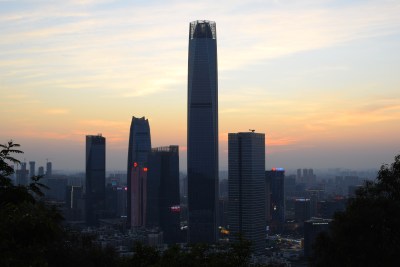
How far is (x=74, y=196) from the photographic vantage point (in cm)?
18212

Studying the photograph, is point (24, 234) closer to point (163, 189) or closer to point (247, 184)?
point (247, 184)

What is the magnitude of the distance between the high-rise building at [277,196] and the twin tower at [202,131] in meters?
21.4

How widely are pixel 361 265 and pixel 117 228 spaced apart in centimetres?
13147

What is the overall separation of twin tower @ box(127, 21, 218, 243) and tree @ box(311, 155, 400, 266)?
11486 centimetres

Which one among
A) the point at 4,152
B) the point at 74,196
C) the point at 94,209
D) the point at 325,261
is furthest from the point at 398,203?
the point at 74,196

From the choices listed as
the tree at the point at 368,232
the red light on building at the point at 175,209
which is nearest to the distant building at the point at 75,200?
the red light on building at the point at 175,209

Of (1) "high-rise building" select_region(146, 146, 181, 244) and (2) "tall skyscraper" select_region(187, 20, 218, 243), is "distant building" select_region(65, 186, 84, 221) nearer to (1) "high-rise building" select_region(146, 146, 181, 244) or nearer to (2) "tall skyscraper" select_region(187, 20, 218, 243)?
(1) "high-rise building" select_region(146, 146, 181, 244)

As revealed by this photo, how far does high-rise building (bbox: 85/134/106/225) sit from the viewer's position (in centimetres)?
16938

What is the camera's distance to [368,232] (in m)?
15.7

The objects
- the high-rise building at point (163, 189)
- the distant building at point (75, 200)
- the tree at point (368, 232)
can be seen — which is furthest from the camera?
the distant building at point (75, 200)

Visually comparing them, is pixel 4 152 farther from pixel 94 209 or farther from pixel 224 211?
pixel 94 209

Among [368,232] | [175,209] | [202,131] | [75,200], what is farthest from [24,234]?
[75,200]

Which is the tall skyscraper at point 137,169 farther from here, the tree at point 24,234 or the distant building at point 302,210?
the tree at point 24,234

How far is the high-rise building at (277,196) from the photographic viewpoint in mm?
150250
